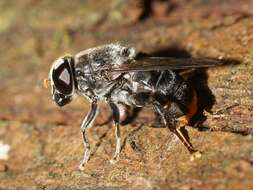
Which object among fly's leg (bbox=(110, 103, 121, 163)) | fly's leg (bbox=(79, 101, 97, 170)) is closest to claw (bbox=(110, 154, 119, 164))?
fly's leg (bbox=(110, 103, 121, 163))

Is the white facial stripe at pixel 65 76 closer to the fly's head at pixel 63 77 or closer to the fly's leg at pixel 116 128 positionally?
the fly's head at pixel 63 77

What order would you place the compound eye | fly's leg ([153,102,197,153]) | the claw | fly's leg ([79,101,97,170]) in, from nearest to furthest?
fly's leg ([153,102,197,153]), the claw, fly's leg ([79,101,97,170]), the compound eye

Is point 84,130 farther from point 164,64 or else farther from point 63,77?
point 164,64

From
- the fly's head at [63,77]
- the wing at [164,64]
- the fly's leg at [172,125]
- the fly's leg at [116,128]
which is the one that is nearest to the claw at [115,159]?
the fly's leg at [116,128]

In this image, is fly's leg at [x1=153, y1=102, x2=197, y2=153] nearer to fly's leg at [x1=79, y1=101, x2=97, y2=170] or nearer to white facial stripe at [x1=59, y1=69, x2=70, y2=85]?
fly's leg at [x1=79, y1=101, x2=97, y2=170]

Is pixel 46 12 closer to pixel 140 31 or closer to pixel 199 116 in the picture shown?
pixel 140 31
